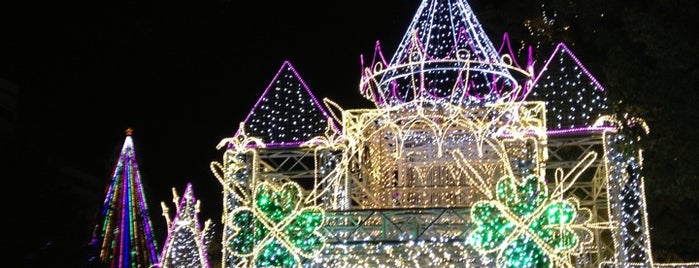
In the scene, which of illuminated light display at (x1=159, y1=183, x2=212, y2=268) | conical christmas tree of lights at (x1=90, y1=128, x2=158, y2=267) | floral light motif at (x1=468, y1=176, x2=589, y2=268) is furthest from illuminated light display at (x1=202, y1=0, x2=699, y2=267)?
conical christmas tree of lights at (x1=90, y1=128, x2=158, y2=267)

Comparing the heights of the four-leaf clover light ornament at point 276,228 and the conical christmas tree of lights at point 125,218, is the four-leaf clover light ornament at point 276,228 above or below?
below

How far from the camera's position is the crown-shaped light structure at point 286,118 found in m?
11.5

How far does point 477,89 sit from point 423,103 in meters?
0.87

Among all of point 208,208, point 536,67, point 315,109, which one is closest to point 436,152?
point 315,109

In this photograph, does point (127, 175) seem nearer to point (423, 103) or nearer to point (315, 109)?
point (315, 109)

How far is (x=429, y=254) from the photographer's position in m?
10.6

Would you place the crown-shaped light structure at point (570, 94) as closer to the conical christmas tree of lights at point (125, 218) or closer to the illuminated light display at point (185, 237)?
the illuminated light display at point (185, 237)

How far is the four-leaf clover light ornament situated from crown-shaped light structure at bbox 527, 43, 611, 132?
3224 mm

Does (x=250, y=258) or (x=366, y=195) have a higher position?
(x=366, y=195)

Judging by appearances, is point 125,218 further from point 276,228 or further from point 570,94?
point 570,94

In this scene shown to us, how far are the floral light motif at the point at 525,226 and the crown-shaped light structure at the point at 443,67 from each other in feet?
7.43

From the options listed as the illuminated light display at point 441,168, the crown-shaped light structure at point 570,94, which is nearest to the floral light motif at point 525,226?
the illuminated light display at point 441,168

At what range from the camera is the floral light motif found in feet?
Result: 31.4

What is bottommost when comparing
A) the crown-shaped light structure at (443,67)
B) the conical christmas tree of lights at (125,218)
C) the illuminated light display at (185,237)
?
the illuminated light display at (185,237)
